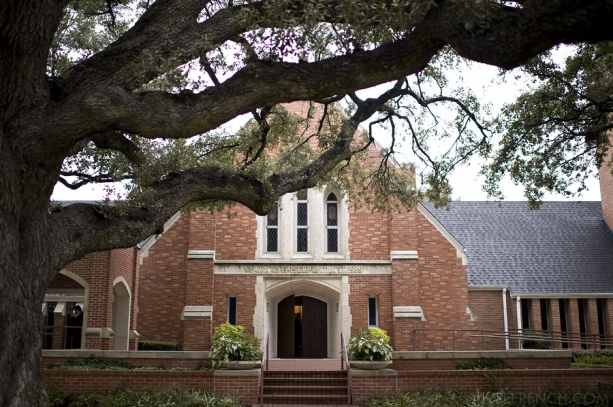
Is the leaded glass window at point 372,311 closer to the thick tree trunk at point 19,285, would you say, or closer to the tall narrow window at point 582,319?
the tall narrow window at point 582,319

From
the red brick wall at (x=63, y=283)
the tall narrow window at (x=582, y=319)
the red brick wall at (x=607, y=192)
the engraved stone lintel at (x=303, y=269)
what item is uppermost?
the red brick wall at (x=607, y=192)

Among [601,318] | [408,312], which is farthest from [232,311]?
[601,318]

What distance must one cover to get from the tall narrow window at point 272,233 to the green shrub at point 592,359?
972cm

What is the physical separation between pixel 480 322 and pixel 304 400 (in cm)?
1074

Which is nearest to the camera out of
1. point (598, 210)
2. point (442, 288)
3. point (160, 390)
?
point (160, 390)

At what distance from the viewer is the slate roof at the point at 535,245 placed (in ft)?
81.0

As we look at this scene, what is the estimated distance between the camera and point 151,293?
2127cm

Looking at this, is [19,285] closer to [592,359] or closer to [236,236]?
[236,236]

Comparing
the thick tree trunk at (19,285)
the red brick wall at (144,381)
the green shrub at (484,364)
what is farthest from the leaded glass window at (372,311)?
the thick tree trunk at (19,285)

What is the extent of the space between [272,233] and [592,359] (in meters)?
10.7

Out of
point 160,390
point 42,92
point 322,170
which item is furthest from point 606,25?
point 160,390

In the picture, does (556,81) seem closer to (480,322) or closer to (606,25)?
(606,25)

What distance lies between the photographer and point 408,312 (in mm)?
20359

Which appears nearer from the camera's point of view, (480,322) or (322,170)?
(322,170)
